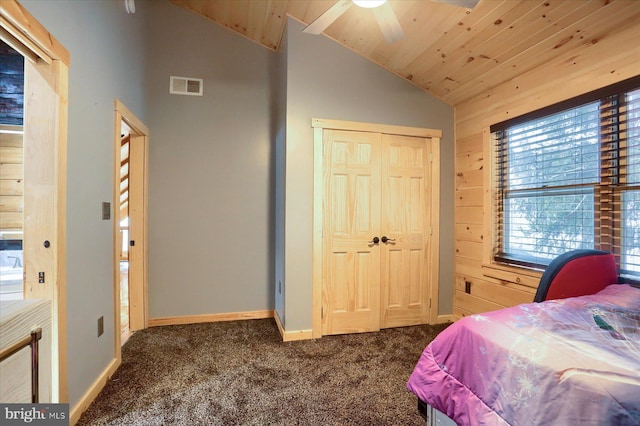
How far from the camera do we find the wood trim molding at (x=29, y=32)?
1.08 meters

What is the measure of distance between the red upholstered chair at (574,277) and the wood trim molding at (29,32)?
3.00m

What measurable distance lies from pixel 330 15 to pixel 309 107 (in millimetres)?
1028

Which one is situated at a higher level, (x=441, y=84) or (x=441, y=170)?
(x=441, y=84)

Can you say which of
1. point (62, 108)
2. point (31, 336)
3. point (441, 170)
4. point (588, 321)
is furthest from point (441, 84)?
point (31, 336)

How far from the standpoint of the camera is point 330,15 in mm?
1614

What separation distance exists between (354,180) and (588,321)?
6.37 feet

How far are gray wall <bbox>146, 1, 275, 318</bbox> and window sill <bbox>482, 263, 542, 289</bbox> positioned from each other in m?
2.32

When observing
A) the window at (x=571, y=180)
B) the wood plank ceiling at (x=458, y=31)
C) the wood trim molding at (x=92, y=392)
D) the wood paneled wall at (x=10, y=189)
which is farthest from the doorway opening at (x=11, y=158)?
the window at (x=571, y=180)

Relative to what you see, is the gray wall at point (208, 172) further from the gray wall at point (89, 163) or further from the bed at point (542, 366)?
the bed at point (542, 366)

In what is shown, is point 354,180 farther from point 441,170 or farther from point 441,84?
point 441,84

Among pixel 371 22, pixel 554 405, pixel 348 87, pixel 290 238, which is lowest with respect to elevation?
pixel 554 405

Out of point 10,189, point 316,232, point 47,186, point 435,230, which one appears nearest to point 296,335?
point 316,232

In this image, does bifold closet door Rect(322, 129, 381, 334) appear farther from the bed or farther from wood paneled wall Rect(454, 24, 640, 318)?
the bed

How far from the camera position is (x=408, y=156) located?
2895mm
